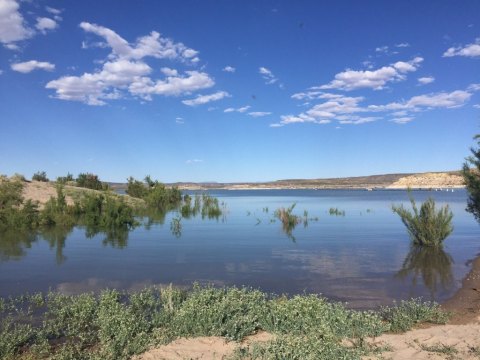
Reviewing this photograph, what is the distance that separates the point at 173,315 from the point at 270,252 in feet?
29.5

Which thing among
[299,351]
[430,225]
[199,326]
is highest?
[430,225]

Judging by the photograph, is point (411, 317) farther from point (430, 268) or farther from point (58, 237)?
point (58, 237)

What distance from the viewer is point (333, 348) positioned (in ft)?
18.2

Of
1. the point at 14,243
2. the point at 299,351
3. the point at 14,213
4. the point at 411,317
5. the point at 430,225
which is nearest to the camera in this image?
the point at 299,351

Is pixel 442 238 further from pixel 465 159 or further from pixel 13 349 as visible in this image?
pixel 13 349

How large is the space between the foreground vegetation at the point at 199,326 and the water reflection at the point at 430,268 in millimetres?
3845

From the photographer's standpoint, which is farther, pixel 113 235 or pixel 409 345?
pixel 113 235

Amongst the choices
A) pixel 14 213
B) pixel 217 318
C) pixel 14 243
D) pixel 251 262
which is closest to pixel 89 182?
pixel 14 213

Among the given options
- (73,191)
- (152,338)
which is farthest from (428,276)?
(73,191)

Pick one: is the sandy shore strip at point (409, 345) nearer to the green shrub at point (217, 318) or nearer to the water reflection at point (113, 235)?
the green shrub at point (217, 318)

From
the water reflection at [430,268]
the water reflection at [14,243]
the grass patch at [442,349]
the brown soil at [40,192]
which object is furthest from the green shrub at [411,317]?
the brown soil at [40,192]

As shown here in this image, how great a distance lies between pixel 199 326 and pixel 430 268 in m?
9.61

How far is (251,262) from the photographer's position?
14.1 metres

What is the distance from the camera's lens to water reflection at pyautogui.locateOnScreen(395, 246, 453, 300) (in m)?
11.5
